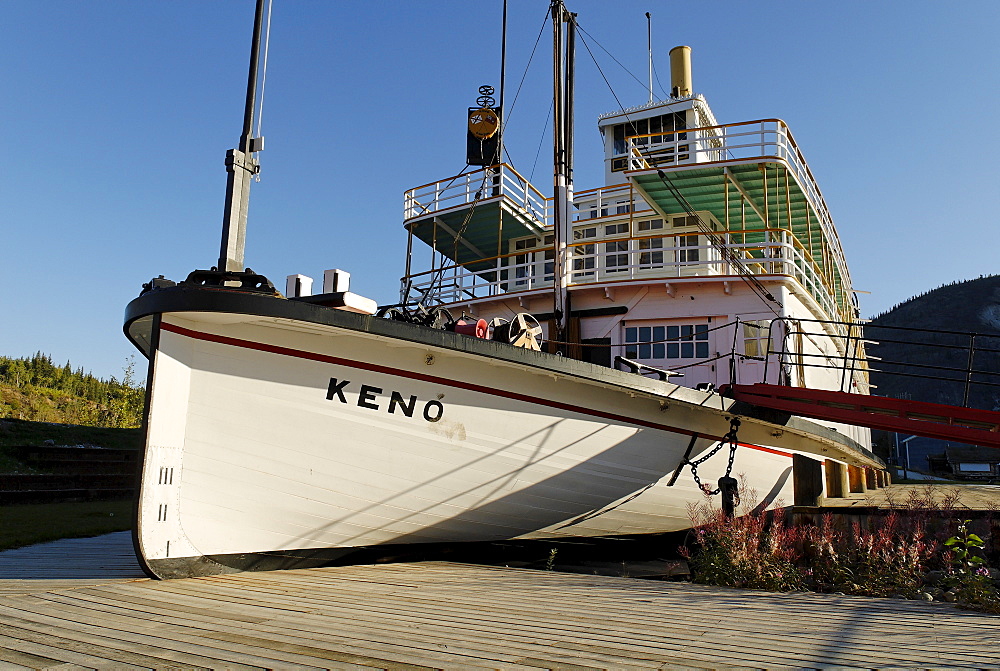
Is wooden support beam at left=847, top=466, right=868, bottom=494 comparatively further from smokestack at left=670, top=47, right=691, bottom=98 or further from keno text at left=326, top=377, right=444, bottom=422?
keno text at left=326, top=377, right=444, bottom=422

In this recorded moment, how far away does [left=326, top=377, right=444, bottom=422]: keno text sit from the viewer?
562cm

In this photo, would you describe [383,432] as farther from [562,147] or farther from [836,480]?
[836,480]

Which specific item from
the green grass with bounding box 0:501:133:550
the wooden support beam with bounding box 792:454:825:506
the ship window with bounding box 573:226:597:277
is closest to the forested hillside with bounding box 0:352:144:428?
the green grass with bounding box 0:501:133:550

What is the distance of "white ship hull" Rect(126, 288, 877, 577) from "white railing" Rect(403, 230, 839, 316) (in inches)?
148

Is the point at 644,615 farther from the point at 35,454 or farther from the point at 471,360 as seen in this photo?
the point at 35,454

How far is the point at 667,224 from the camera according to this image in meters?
15.4

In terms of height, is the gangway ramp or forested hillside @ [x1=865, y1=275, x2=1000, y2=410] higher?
forested hillside @ [x1=865, y1=275, x2=1000, y2=410]

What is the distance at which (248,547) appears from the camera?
5.42m

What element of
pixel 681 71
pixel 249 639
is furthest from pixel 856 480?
pixel 249 639

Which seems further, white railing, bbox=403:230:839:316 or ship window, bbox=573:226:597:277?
ship window, bbox=573:226:597:277

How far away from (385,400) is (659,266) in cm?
569

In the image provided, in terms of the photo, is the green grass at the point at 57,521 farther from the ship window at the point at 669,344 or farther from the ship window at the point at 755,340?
the ship window at the point at 755,340

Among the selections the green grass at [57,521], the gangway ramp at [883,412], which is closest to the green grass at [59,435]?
the green grass at [57,521]

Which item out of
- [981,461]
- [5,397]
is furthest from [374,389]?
[981,461]
